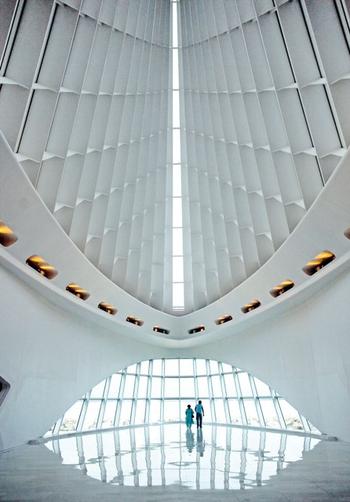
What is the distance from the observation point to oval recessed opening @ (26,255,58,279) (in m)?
14.4

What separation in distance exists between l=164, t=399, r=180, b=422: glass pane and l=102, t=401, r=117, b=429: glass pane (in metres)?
6.10

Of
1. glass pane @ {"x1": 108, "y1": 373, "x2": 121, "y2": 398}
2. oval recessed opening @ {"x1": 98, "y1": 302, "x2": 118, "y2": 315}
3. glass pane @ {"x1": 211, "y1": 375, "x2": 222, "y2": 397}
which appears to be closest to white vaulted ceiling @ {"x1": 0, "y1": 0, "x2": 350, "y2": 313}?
oval recessed opening @ {"x1": 98, "y1": 302, "x2": 118, "y2": 315}

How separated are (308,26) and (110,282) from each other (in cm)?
1494

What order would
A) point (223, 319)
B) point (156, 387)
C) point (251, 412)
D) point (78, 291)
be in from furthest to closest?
point (156, 387) → point (251, 412) → point (223, 319) → point (78, 291)

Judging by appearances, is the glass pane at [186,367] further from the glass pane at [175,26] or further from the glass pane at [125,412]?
the glass pane at [175,26]

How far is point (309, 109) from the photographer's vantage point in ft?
34.3

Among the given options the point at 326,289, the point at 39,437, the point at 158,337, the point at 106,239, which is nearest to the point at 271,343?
the point at 326,289

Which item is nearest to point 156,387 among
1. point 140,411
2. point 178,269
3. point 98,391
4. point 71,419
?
point 140,411

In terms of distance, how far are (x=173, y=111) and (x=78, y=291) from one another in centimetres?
1049

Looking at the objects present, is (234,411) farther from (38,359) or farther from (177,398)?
(38,359)

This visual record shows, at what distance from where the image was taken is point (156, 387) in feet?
105

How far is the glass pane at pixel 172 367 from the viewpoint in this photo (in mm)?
33406

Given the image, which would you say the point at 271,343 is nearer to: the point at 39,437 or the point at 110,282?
the point at 110,282

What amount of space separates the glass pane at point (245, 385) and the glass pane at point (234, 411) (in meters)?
1.47
